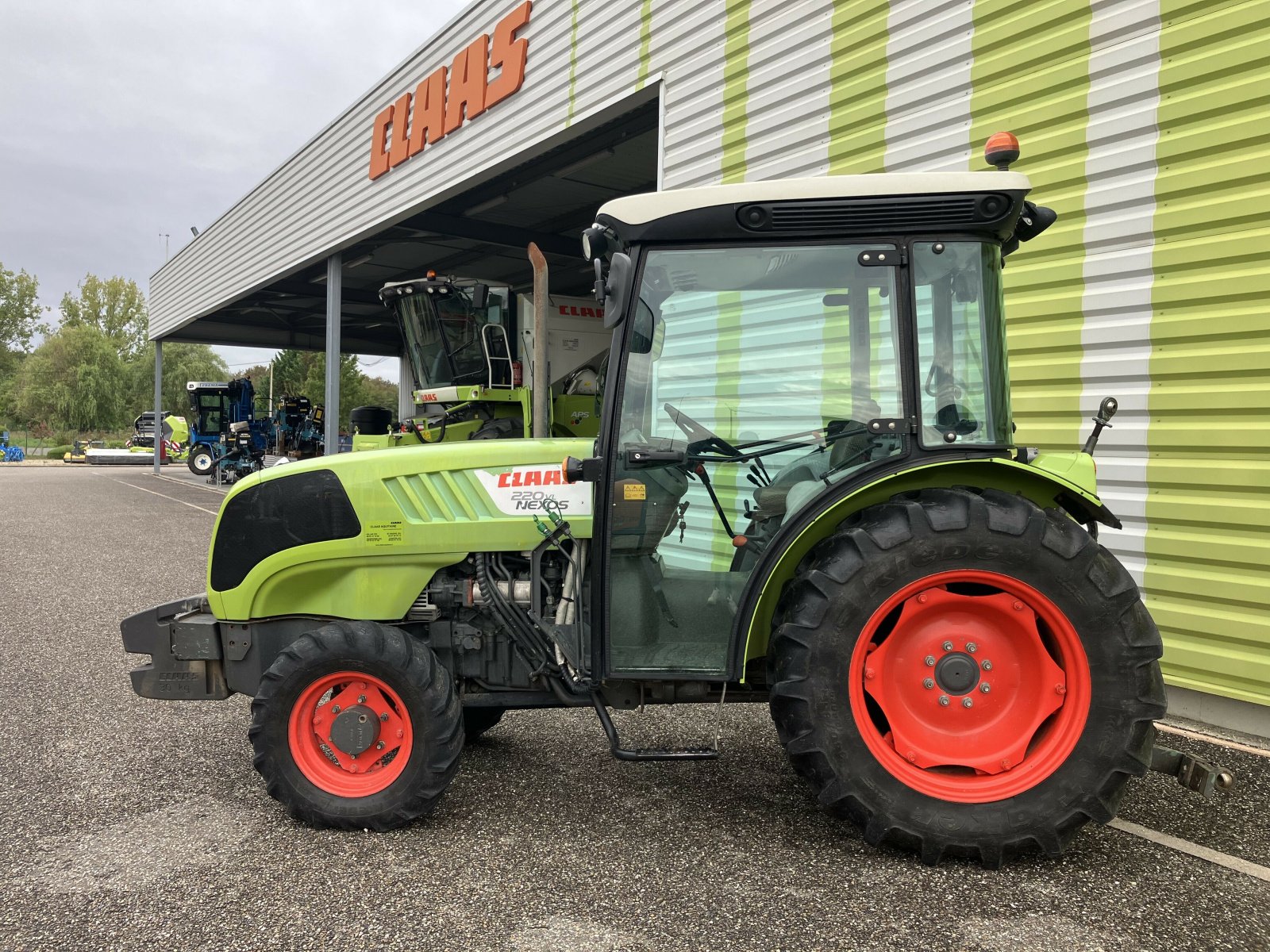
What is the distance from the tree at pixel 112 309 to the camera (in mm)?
66562

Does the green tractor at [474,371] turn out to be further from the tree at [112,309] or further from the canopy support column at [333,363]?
the tree at [112,309]

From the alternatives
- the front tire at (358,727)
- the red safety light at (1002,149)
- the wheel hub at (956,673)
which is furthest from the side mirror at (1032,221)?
the front tire at (358,727)

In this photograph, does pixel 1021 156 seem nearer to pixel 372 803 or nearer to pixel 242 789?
pixel 372 803

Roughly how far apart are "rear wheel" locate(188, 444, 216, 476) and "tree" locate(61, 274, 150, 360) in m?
47.4

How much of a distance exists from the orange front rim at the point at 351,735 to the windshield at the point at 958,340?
198 centimetres

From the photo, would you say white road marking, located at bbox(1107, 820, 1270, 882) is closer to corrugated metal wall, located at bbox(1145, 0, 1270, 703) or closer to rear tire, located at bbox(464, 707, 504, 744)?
Answer: corrugated metal wall, located at bbox(1145, 0, 1270, 703)

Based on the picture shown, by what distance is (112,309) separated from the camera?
67625 millimetres

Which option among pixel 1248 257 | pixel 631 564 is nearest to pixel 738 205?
pixel 631 564

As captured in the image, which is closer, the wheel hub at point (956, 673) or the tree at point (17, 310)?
the wheel hub at point (956, 673)

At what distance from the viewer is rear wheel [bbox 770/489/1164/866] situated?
2.56 m

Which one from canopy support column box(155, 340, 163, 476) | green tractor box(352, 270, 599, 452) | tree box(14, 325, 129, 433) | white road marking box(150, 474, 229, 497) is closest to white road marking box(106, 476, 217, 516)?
white road marking box(150, 474, 229, 497)

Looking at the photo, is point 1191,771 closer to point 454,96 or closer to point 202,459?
point 454,96

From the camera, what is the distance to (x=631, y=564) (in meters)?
2.87

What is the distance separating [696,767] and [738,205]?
215 cm
